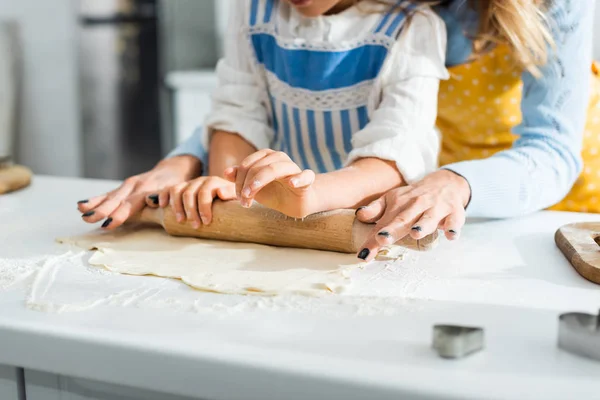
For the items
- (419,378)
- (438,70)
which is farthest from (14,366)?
(438,70)

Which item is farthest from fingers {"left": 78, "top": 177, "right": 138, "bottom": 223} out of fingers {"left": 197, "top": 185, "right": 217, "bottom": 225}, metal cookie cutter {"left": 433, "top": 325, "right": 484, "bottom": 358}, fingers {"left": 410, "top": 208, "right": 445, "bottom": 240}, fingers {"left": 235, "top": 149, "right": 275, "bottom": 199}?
metal cookie cutter {"left": 433, "top": 325, "right": 484, "bottom": 358}

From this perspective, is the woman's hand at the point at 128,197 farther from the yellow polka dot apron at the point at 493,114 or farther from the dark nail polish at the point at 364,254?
the yellow polka dot apron at the point at 493,114

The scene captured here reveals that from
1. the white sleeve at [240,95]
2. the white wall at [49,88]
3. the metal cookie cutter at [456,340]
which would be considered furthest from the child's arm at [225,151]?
the white wall at [49,88]

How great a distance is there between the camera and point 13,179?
99 cm

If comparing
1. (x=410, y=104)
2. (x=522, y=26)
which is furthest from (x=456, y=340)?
(x=522, y=26)

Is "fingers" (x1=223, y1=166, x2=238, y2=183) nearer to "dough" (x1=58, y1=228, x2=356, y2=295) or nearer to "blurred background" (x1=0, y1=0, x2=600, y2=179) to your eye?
"dough" (x1=58, y1=228, x2=356, y2=295)

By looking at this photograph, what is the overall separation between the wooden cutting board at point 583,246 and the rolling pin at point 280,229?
12 centimetres

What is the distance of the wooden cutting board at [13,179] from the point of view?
0.99m

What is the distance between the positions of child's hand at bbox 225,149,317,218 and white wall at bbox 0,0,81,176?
205cm

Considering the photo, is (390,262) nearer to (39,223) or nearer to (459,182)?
(459,182)

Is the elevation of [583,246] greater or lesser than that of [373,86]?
lesser

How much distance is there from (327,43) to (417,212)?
318 mm

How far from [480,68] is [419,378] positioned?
0.70 m

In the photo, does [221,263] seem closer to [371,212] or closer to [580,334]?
[371,212]
